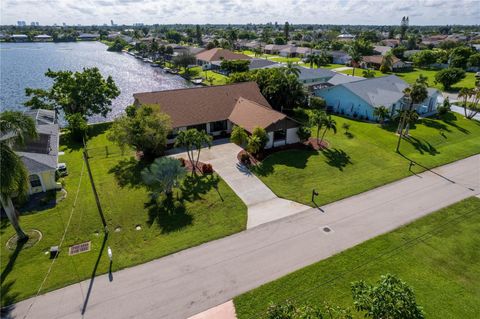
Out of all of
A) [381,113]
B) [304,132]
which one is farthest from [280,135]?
[381,113]

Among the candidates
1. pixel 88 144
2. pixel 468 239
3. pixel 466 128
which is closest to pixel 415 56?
pixel 466 128

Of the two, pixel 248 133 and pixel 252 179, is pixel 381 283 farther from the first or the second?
pixel 248 133

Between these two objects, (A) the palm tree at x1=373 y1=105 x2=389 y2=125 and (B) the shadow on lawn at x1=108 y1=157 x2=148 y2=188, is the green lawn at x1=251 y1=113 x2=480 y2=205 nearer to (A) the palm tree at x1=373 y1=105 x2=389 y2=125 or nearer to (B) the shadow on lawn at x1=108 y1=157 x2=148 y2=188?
(A) the palm tree at x1=373 y1=105 x2=389 y2=125

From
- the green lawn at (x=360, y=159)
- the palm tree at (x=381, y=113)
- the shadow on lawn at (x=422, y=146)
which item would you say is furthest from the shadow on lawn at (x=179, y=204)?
the palm tree at (x=381, y=113)

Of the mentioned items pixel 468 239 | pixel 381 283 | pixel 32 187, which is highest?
pixel 381 283

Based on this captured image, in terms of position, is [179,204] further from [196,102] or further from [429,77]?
[429,77]
